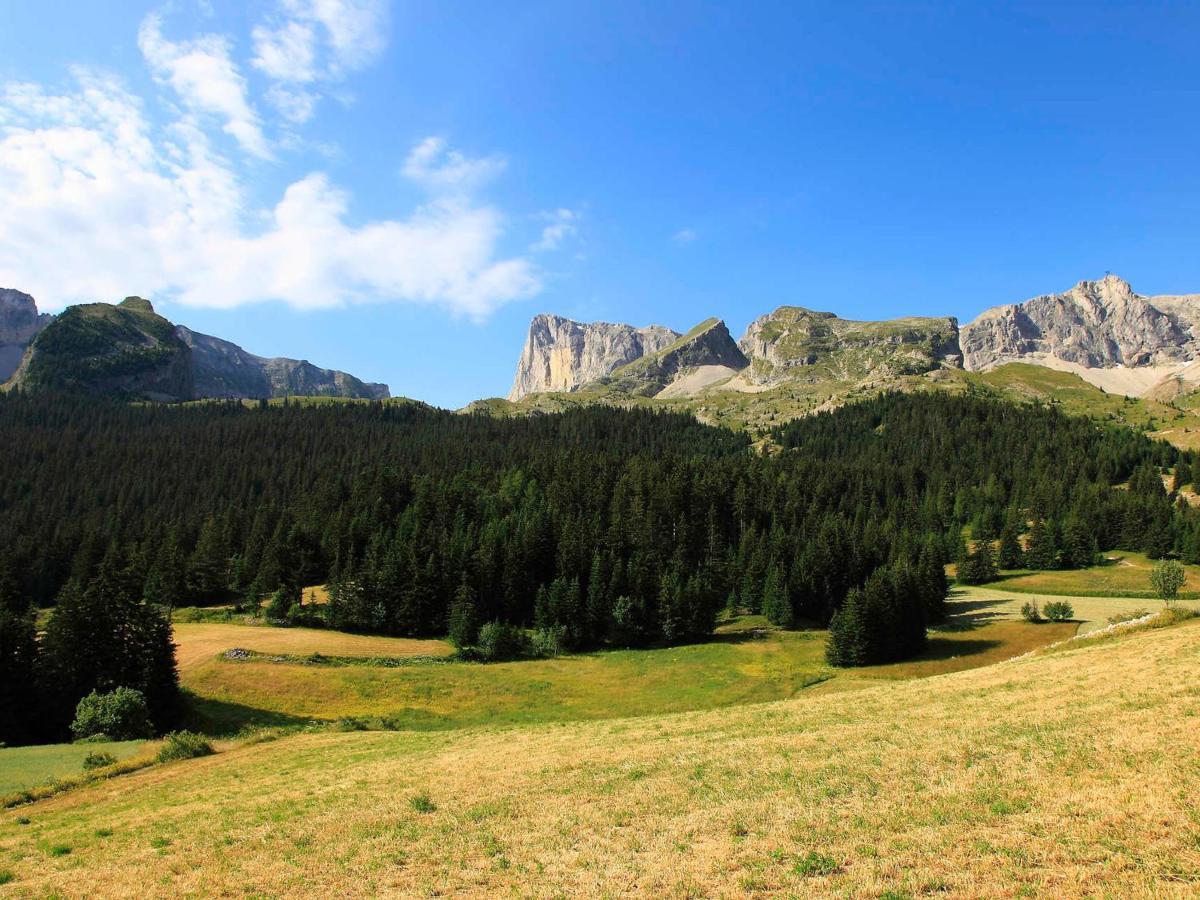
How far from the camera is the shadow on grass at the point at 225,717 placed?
5797 centimetres

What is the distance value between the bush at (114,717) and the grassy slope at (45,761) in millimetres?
2139

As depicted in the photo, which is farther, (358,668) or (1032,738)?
(358,668)

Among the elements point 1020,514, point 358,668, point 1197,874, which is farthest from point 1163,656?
point 1020,514

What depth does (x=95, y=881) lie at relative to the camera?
19250 millimetres

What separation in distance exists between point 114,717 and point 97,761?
1381cm

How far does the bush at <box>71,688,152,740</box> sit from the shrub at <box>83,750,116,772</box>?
11.5 metres

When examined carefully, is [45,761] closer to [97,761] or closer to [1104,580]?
[97,761]

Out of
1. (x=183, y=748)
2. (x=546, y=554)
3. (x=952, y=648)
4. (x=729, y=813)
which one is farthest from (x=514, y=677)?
(x=729, y=813)

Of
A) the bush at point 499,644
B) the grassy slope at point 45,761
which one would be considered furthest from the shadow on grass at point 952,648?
the grassy slope at point 45,761

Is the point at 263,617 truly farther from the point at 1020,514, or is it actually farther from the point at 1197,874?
the point at 1020,514

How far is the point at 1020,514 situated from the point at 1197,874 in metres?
194

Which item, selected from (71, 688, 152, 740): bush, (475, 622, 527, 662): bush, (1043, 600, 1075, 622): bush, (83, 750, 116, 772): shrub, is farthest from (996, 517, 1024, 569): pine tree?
(83, 750, 116, 772): shrub

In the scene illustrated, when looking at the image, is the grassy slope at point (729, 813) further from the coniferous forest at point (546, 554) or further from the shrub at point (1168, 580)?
the shrub at point (1168, 580)

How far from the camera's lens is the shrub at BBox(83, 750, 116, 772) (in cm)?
4047
